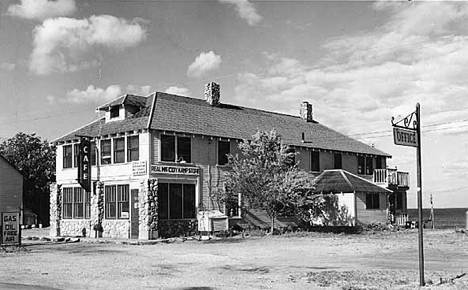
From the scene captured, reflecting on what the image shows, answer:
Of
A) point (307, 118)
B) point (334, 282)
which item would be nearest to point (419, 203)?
point (334, 282)

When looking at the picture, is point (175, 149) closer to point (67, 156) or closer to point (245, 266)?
point (67, 156)

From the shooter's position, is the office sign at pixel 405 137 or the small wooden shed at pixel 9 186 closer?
the office sign at pixel 405 137

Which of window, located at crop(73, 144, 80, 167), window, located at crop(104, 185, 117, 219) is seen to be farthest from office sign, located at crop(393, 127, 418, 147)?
window, located at crop(73, 144, 80, 167)

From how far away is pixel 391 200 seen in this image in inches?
1898

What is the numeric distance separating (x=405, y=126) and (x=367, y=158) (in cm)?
3714

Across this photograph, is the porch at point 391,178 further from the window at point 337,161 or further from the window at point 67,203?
the window at point 67,203

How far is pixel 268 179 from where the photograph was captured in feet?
118

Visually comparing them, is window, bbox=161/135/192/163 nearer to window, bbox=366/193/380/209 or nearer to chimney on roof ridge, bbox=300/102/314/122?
window, bbox=366/193/380/209

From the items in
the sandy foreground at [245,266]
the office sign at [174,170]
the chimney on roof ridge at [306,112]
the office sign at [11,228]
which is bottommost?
the sandy foreground at [245,266]

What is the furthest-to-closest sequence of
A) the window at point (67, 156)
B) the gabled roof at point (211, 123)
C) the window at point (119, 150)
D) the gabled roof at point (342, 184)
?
the gabled roof at point (342, 184), the window at point (67, 156), the gabled roof at point (211, 123), the window at point (119, 150)

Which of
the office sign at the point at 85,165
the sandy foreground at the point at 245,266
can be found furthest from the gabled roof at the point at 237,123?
the sandy foreground at the point at 245,266

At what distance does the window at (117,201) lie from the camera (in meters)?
35.7

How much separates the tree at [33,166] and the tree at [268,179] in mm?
29915

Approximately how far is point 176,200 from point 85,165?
651cm
